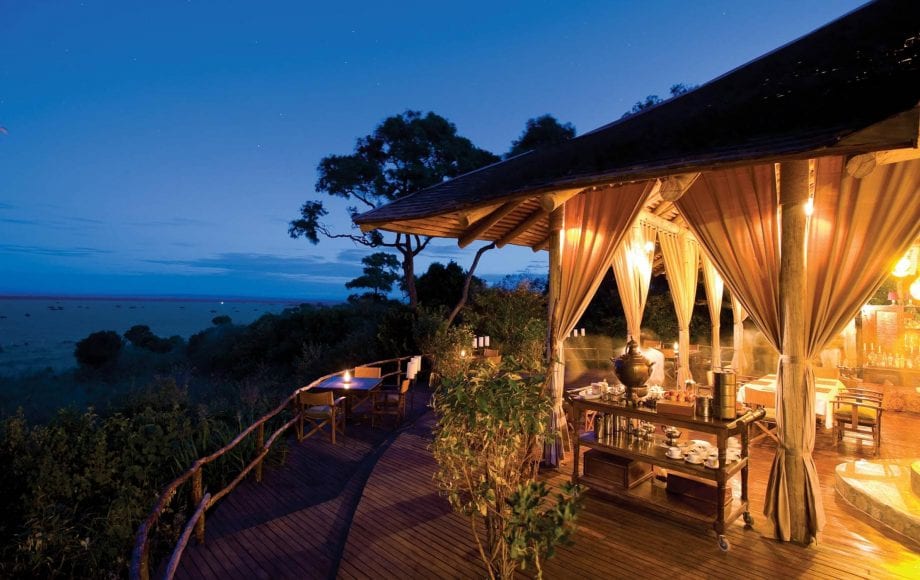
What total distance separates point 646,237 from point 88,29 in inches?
740

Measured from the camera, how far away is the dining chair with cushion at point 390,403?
7625 millimetres

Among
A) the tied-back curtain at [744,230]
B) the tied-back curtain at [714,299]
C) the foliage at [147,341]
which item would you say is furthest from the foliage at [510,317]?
the foliage at [147,341]

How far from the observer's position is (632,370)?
3906 mm

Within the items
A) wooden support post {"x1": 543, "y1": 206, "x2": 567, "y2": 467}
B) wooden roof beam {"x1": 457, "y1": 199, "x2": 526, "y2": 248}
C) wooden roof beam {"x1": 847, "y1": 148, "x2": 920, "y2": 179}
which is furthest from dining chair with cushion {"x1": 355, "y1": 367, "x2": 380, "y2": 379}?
wooden roof beam {"x1": 847, "y1": 148, "x2": 920, "y2": 179}

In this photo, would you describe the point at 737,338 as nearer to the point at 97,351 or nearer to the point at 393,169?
the point at 393,169

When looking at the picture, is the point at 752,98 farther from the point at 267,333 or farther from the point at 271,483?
the point at 267,333

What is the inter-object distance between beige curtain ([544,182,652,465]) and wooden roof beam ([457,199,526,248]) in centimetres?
70

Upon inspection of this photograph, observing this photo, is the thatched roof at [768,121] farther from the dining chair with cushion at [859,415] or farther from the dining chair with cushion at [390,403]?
the dining chair with cushion at [859,415]

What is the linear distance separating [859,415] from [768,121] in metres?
4.70

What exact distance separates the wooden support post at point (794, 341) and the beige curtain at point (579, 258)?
66.2 inches

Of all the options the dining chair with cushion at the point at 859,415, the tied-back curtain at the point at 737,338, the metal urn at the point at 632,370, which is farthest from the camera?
the tied-back curtain at the point at 737,338

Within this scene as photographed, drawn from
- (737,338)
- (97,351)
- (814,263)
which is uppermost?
(814,263)

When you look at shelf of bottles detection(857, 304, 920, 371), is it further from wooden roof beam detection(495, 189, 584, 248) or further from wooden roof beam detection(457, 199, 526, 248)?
wooden roof beam detection(457, 199, 526, 248)

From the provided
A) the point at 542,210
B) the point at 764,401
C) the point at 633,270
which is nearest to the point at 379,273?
the point at 633,270
